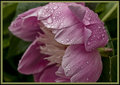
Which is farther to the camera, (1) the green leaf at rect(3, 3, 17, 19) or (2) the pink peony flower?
(1) the green leaf at rect(3, 3, 17, 19)

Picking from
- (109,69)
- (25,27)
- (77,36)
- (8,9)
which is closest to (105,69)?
(109,69)

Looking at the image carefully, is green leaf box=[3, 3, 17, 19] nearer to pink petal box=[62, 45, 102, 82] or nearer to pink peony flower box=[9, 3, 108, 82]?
pink peony flower box=[9, 3, 108, 82]

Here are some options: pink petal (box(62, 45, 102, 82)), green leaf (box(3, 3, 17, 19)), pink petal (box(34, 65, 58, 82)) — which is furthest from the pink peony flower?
green leaf (box(3, 3, 17, 19))

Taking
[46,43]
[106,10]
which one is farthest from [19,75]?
[106,10]

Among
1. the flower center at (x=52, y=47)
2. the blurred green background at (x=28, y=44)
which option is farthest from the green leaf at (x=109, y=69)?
the flower center at (x=52, y=47)

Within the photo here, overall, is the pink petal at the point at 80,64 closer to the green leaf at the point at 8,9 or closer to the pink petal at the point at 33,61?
the pink petal at the point at 33,61

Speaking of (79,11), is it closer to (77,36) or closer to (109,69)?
(77,36)
